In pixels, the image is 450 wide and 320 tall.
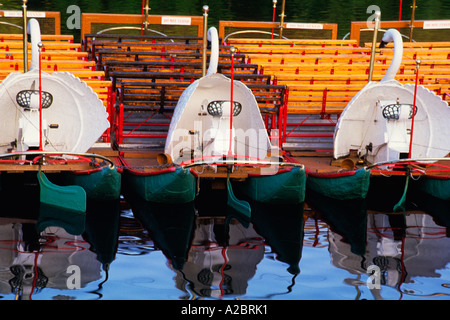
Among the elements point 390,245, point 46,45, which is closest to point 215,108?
point 390,245

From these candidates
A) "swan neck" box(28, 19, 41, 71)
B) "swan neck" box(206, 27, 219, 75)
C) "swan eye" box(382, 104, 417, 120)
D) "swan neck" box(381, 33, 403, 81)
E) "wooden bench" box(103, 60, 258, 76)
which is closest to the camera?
"swan neck" box(28, 19, 41, 71)

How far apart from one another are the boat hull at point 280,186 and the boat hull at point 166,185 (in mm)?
1565

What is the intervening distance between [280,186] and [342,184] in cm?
165

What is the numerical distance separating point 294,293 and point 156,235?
4163 mm

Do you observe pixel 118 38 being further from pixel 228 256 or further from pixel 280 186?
pixel 228 256

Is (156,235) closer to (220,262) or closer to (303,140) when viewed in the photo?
(220,262)

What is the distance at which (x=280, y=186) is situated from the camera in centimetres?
2153

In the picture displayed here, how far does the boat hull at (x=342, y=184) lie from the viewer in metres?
21.8

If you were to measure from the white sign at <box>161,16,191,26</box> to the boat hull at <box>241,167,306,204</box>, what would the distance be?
9.30 m

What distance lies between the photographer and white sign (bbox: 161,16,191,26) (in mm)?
29828

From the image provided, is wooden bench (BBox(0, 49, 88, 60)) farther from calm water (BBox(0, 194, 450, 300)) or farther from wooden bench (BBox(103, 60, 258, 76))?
calm water (BBox(0, 194, 450, 300))

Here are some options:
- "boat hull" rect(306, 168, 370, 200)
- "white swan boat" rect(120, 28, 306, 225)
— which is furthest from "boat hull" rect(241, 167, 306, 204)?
"boat hull" rect(306, 168, 370, 200)

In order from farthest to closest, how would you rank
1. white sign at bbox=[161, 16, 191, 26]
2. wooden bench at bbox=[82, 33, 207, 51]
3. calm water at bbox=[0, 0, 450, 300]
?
white sign at bbox=[161, 16, 191, 26], wooden bench at bbox=[82, 33, 207, 51], calm water at bbox=[0, 0, 450, 300]
